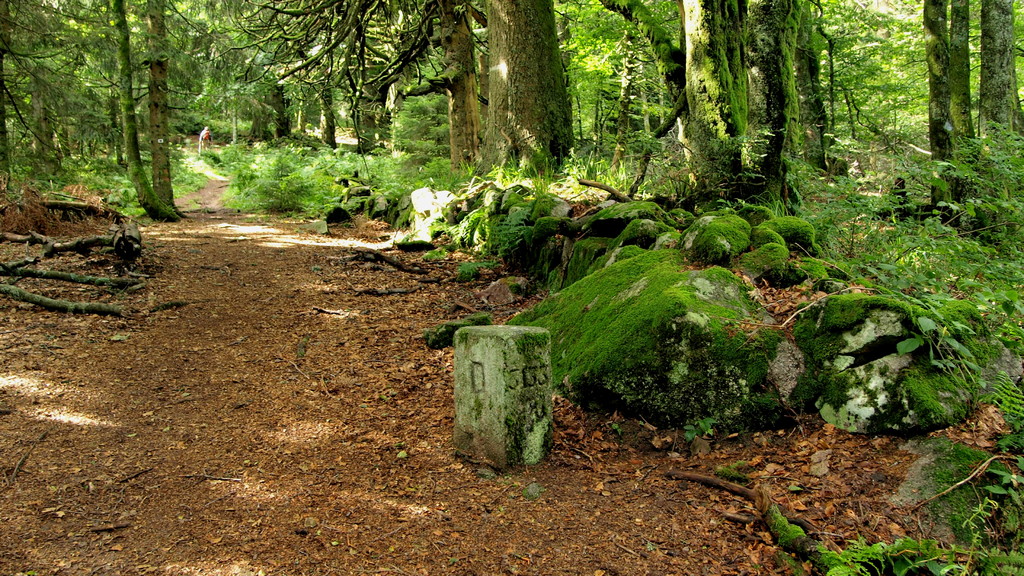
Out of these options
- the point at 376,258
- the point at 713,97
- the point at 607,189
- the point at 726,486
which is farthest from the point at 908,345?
the point at 376,258

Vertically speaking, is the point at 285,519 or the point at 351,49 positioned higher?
the point at 351,49

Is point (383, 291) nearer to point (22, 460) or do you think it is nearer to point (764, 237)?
point (22, 460)

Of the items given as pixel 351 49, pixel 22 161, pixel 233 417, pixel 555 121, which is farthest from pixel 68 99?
pixel 233 417

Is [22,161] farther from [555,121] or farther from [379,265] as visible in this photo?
[555,121]

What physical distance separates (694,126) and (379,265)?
4721 millimetres

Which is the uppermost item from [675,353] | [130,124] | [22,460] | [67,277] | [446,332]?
[130,124]

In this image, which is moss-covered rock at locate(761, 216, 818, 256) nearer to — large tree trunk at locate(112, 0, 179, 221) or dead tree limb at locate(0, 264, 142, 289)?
dead tree limb at locate(0, 264, 142, 289)

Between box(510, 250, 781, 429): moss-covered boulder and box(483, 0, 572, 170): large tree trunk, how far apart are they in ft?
17.2

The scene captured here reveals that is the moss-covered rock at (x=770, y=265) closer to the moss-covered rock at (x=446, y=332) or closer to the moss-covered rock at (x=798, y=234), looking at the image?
the moss-covered rock at (x=798, y=234)

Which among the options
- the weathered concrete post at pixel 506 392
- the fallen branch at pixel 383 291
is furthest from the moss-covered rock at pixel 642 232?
the fallen branch at pixel 383 291

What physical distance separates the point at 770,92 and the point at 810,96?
939cm

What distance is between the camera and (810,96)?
549 inches

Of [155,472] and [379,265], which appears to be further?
[379,265]

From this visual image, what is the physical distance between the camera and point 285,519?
9.39 feet
